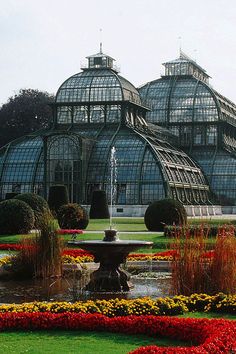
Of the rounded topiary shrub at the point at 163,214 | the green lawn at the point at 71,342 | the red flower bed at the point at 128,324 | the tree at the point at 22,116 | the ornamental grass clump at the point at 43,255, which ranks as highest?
the tree at the point at 22,116

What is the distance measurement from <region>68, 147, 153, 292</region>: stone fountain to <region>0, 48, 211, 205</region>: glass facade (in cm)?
4589

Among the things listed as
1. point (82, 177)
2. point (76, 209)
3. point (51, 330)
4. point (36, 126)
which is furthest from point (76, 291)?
point (36, 126)

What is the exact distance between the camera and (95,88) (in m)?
73.1

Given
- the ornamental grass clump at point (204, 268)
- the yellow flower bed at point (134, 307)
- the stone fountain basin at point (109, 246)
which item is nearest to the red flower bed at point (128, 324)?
the yellow flower bed at point (134, 307)

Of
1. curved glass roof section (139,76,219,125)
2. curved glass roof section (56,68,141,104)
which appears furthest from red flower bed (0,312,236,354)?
curved glass roof section (139,76,219,125)

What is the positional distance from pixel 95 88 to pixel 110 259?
5632 cm

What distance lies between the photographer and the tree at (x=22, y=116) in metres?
85.9

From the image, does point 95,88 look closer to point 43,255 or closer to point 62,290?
point 43,255

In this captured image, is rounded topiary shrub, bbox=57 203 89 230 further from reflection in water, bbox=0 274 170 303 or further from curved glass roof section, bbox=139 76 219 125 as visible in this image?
curved glass roof section, bbox=139 76 219 125

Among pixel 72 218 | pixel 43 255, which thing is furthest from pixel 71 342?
pixel 72 218

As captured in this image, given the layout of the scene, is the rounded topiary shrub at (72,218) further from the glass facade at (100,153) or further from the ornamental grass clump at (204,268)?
the ornamental grass clump at (204,268)

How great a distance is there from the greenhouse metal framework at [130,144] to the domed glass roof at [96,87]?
0.34 ft

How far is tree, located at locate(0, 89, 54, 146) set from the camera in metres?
85.9

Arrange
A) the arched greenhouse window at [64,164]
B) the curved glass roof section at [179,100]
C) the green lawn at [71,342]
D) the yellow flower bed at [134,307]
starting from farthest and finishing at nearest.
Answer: the curved glass roof section at [179,100]
the arched greenhouse window at [64,164]
the yellow flower bed at [134,307]
the green lawn at [71,342]
